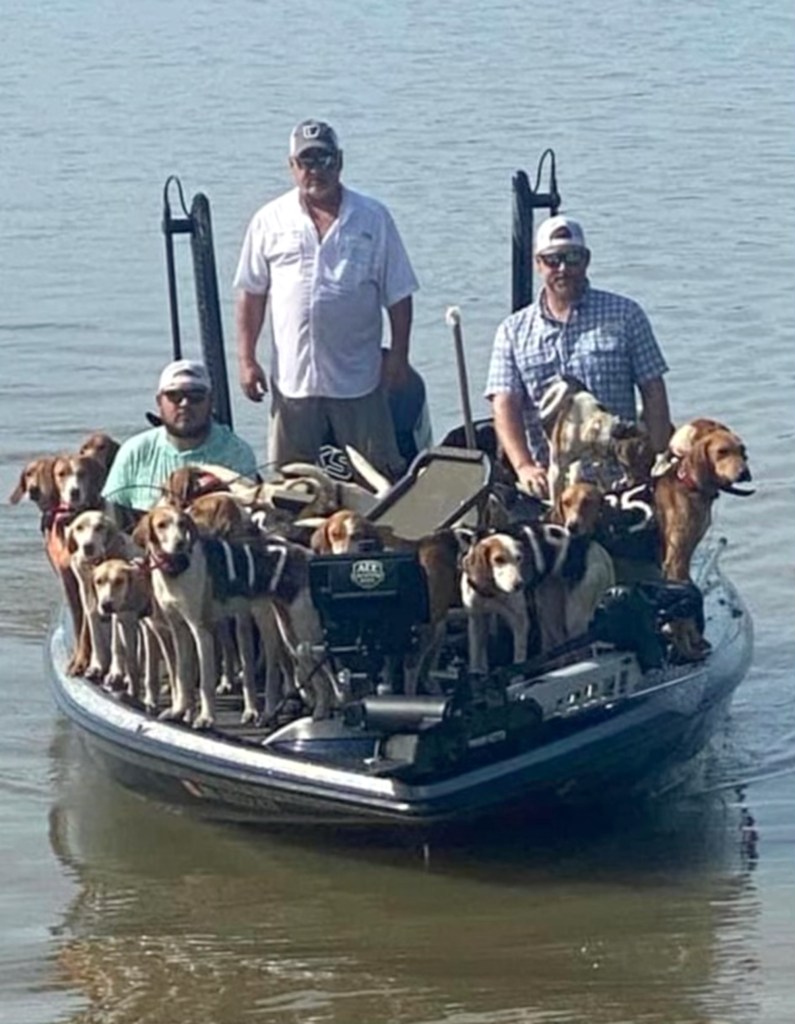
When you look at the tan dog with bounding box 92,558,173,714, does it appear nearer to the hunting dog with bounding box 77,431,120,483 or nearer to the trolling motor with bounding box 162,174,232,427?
the hunting dog with bounding box 77,431,120,483

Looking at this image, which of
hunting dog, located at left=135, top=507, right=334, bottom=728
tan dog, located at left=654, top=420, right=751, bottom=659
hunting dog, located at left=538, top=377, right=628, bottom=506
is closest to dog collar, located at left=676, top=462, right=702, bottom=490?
tan dog, located at left=654, top=420, right=751, bottom=659

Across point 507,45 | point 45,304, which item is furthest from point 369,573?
point 507,45

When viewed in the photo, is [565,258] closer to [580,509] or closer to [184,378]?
[580,509]

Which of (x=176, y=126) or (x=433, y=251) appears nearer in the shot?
(x=433, y=251)

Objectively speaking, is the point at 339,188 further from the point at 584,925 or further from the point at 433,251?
the point at 433,251

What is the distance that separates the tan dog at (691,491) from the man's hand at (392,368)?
1.67 meters

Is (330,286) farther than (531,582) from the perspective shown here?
Yes

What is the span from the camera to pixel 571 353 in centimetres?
1030

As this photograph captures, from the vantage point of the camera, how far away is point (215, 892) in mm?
9461

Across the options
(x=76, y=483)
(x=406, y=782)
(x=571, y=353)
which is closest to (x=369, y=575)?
(x=406, y=782)

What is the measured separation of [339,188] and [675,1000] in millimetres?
3684

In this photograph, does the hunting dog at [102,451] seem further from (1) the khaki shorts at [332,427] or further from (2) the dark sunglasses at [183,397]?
(1) the khaki shorts at [332,427]

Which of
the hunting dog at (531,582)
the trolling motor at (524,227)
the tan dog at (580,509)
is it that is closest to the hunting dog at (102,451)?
the hunting dog at (531,582)

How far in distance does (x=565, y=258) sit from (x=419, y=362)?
25.1 ft
